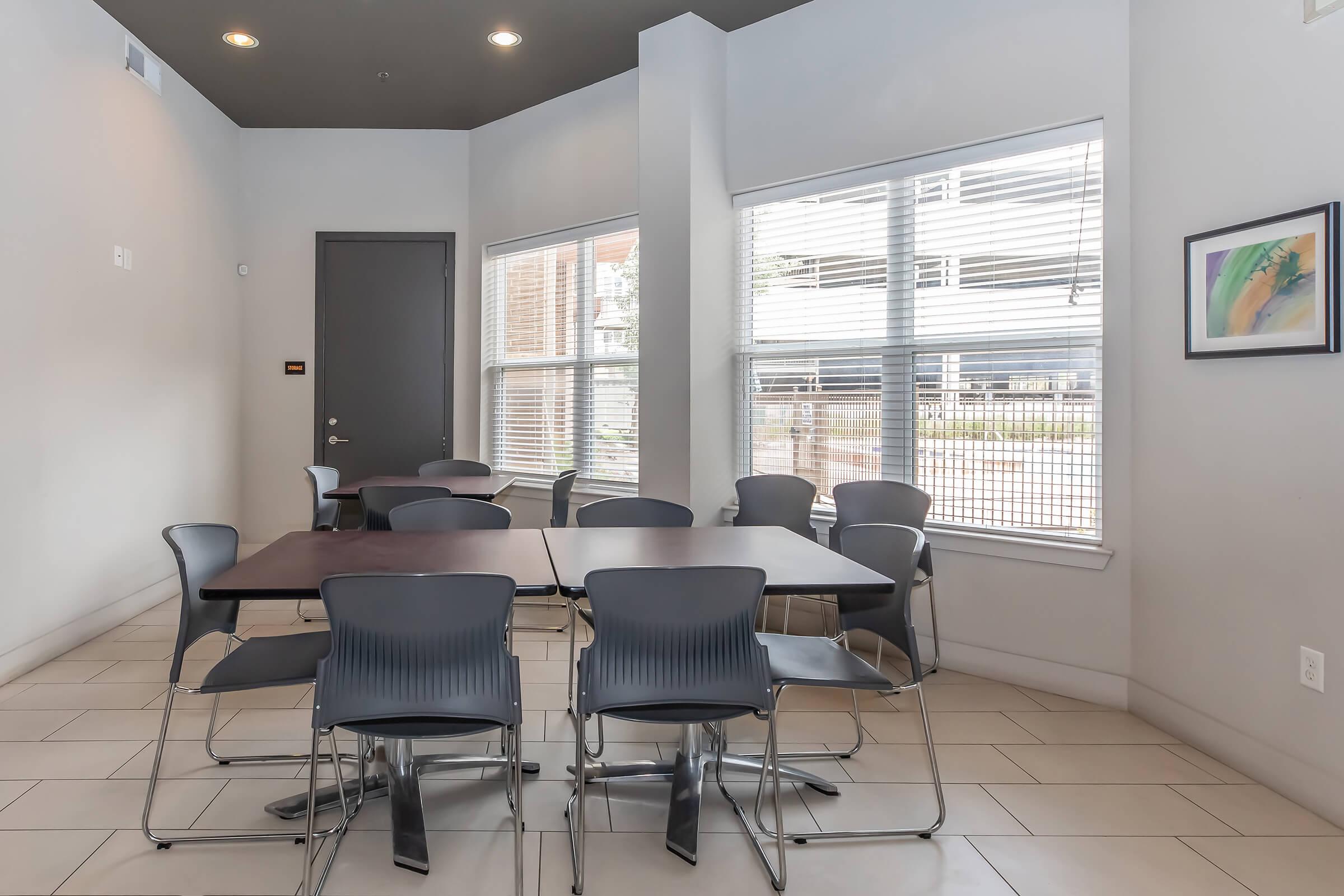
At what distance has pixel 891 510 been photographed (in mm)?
3861

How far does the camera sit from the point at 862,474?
14.2ft

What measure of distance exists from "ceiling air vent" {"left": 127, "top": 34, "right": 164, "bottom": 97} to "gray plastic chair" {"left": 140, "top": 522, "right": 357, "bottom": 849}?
3719 mm

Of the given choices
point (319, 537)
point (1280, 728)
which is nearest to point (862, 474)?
point (1280, 728)

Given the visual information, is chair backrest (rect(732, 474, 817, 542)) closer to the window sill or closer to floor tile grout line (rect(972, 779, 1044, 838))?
the window sill

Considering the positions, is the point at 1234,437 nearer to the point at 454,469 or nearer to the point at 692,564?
the point at 692,564

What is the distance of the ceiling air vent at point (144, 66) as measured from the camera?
4797 millimetres

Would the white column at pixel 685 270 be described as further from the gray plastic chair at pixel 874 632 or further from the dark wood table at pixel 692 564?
the gray plastic chair at pixel 874 632

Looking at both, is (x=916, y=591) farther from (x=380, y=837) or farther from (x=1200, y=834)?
(x=380, y=837)

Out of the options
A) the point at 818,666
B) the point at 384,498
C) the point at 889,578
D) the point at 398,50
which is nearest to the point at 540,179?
the point at 398,50

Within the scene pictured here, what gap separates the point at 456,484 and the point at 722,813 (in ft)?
9.77

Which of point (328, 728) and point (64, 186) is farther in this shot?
point (64, 186)

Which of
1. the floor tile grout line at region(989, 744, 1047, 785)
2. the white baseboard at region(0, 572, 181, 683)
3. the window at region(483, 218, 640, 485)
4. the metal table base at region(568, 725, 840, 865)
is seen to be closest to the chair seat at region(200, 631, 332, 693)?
the metal table base at region(568, 725, 840, 865)

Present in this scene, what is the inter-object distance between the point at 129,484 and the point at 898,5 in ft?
17.0

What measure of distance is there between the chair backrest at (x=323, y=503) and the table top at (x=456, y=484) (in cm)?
12
